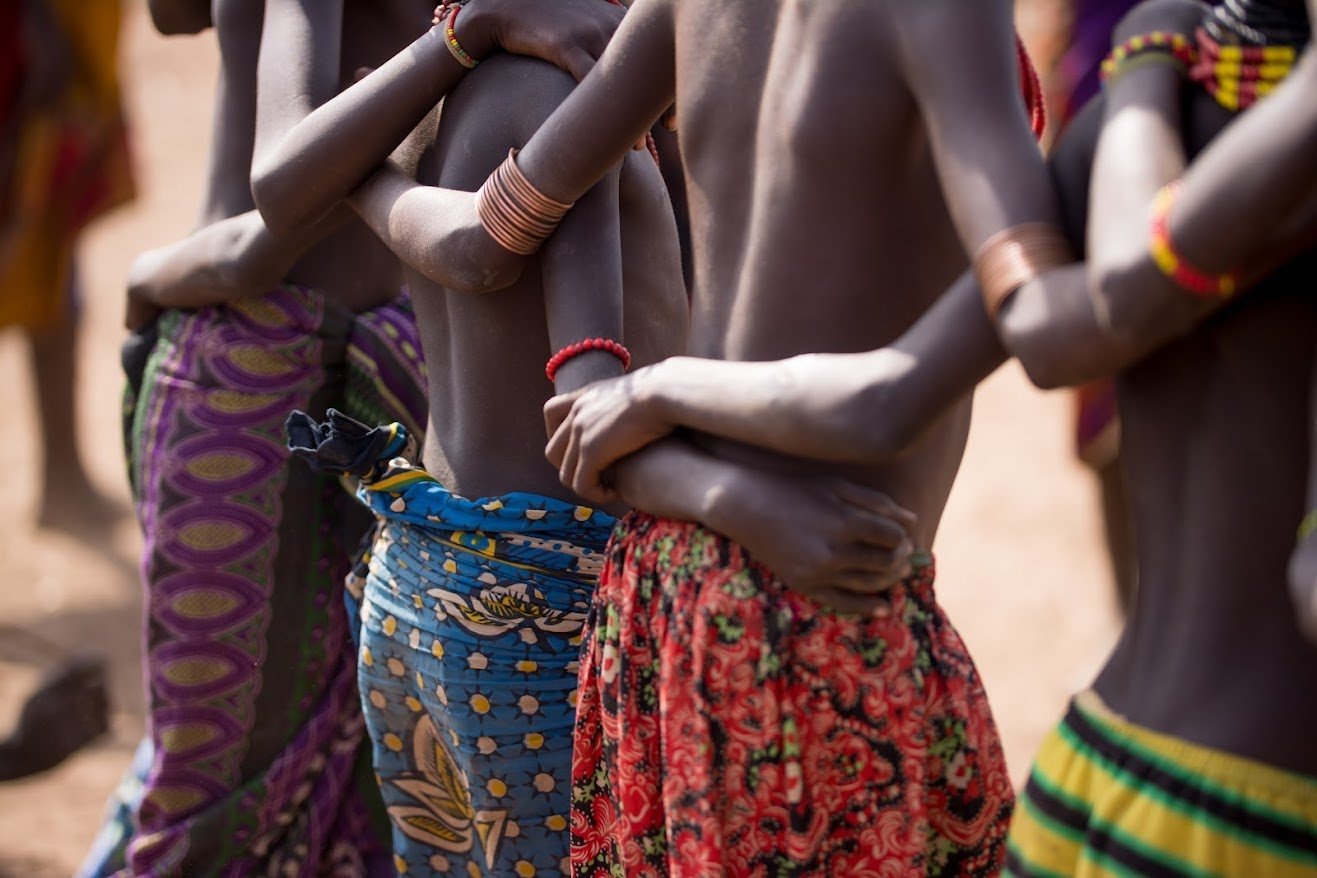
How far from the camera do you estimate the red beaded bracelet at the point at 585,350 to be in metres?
1.95

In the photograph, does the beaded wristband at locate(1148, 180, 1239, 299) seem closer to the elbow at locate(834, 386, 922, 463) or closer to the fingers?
the elbow at locate(834, 386, 922, 463)

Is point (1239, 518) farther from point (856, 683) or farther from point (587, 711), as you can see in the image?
point (587, 711)

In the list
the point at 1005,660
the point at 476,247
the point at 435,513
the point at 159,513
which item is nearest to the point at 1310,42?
the point at 476,247

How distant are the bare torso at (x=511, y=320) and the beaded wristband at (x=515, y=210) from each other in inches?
4.7

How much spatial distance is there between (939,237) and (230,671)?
160cm

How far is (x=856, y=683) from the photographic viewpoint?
1661 mm

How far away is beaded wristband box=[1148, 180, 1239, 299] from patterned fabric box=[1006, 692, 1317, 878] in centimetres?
40

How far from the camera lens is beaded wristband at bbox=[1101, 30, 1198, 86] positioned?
1.42 m

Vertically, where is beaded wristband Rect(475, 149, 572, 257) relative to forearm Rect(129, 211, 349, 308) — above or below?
above

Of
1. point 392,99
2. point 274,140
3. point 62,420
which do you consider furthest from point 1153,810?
point 62,420

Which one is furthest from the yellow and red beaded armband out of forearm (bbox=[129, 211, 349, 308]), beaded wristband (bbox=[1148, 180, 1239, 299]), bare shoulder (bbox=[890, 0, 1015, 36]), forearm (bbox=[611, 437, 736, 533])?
beaded wristband (bbox=[1148, 180, 1239, 299])

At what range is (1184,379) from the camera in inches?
56.1

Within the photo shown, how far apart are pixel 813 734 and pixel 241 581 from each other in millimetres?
1362

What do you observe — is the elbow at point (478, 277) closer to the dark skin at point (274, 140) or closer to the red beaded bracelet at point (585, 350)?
the red beaded bracelet at point (585, 350)
